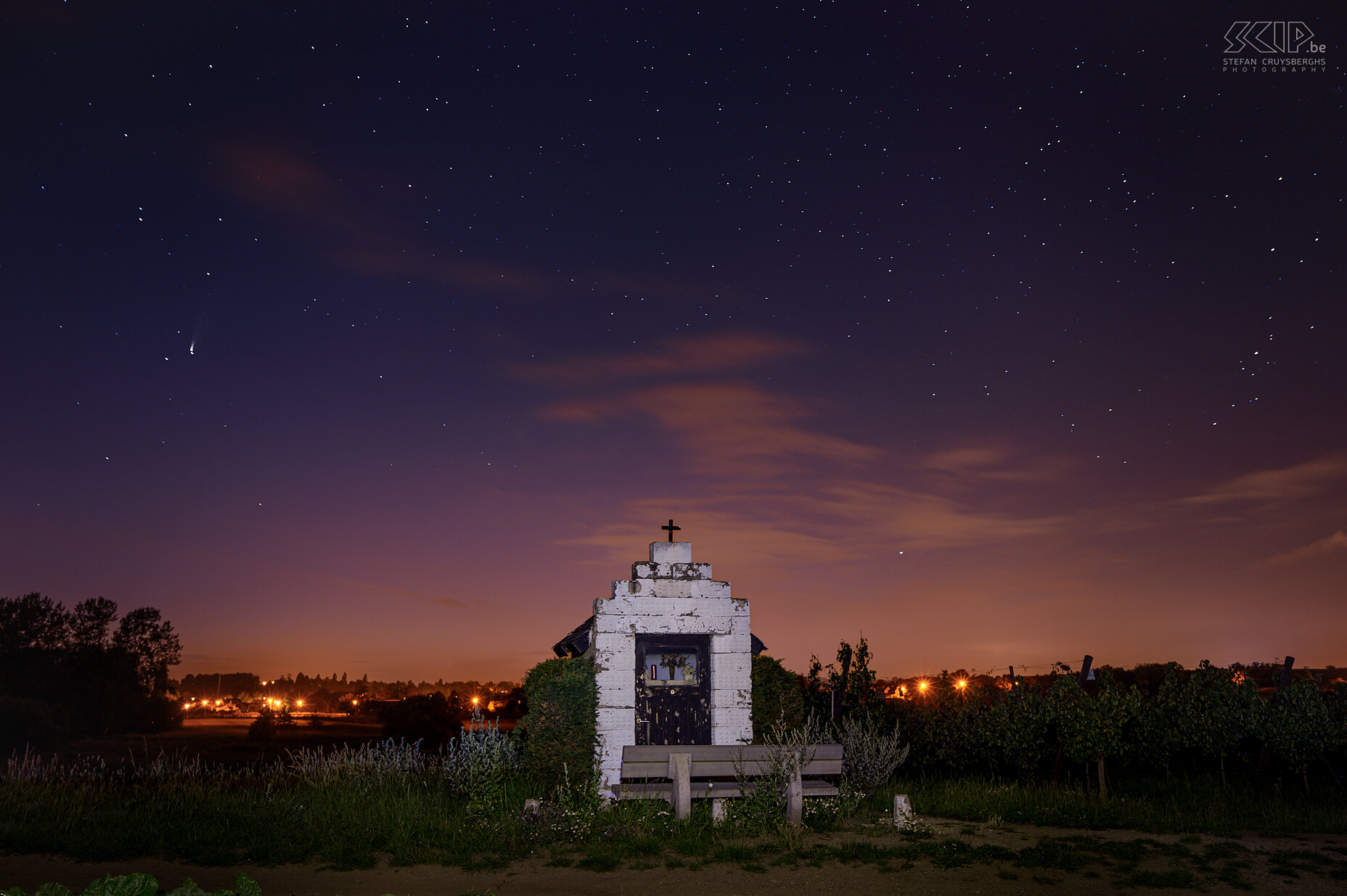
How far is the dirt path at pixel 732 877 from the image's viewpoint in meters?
9.34

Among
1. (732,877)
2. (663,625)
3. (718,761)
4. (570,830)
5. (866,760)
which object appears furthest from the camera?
(866,760)

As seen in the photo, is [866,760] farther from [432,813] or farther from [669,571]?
[432,813]

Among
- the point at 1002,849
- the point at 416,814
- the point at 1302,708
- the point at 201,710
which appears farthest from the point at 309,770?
the point at 201,710

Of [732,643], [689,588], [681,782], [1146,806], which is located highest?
[689,588]

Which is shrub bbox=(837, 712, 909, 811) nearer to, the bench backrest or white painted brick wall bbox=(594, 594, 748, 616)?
the bench backrest

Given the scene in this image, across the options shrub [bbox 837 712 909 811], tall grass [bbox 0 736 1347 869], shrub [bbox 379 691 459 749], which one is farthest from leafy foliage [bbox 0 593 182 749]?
shrub [bbox 837 712 909 811]

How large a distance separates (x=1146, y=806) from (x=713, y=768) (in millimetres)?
7226

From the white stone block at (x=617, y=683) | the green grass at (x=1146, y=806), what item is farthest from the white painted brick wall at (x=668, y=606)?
the green grass at (x=1146, y=806)

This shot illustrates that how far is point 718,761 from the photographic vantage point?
496 inches

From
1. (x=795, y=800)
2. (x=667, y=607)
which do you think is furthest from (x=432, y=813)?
(x=795, y=800)

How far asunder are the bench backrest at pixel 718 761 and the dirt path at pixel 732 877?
204 centimetres

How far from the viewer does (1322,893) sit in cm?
905

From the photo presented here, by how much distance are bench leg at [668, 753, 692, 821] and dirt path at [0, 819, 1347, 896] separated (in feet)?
5.33

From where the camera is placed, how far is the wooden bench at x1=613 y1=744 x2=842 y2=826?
12.3 m
